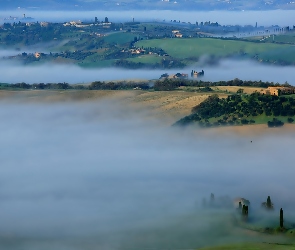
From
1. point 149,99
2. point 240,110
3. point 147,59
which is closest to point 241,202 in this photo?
point 240,110

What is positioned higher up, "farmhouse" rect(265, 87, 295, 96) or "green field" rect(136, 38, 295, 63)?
"green field" rect(136, 38, 295, 63)

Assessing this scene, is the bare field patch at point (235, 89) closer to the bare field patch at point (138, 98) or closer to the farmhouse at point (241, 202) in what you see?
the bare field patch at point (138, 98)

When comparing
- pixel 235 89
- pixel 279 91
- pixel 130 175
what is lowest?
pixel 130 175

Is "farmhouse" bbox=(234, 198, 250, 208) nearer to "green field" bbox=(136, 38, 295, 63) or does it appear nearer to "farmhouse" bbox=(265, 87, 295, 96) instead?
"farmhouse" bbox=(265, 87, 295, 96)

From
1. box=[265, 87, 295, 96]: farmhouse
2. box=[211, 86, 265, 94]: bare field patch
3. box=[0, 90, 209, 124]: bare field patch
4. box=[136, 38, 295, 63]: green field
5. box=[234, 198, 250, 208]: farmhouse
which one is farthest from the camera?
box=[136, 38, 295, 63]: green field

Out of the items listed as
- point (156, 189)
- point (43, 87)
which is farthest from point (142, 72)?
point (156, 189)

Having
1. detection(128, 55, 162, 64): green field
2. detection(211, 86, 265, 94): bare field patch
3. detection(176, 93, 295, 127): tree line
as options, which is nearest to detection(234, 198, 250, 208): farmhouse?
detection(176, 93, 295, 127): tree line

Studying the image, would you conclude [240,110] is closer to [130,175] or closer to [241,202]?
[130,175]

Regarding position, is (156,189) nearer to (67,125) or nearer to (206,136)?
(206,136)
